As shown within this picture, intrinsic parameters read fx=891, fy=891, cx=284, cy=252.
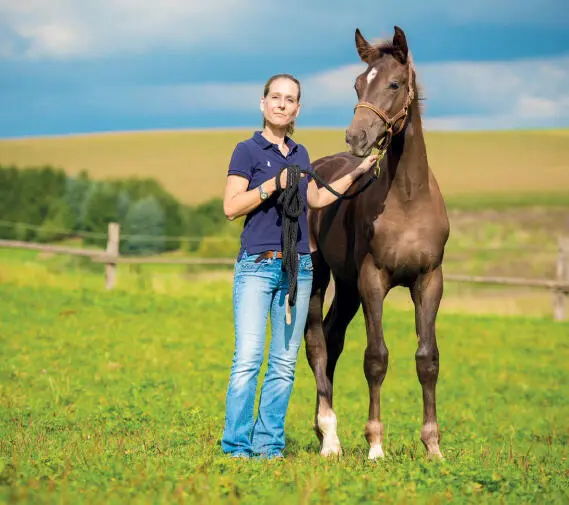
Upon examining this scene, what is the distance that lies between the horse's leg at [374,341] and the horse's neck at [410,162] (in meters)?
0.52

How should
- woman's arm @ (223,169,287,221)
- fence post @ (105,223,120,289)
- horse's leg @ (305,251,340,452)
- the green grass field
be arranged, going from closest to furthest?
the green grass field
woman's arm @ (223,169,287,221)
horse's leg @ (305,251,340,452)
fence post @ (105,223,120,289)

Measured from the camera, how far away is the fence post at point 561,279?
1898 cm

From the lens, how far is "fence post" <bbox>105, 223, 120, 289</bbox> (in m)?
18.8

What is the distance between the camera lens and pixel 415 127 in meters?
6.02

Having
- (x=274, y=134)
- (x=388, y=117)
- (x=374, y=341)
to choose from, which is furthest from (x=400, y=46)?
(x=374, y=341)

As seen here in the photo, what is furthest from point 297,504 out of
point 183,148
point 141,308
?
point 183,148

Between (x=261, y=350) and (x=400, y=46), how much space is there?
216cm

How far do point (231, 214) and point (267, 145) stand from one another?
540 millimetres

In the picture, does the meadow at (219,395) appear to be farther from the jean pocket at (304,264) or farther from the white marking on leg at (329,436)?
the jean pocket at (304,264)

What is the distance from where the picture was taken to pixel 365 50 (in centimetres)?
593

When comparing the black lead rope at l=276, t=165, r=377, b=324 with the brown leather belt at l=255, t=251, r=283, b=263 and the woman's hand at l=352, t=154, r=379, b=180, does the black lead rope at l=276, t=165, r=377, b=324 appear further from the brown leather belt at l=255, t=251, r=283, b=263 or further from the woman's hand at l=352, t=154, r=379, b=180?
the woman's hand at l=352, t=154, r=379, b=180

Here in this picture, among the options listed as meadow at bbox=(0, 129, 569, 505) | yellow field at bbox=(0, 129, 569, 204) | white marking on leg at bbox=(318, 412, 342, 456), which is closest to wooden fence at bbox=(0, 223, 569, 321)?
meadow at bbox=(0, 129, 569, 505)

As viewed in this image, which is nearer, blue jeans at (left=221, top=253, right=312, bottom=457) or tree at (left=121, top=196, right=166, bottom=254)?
blue jeans at (left=221, top=253, right=312, bottom=457)

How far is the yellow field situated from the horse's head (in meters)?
29.1
